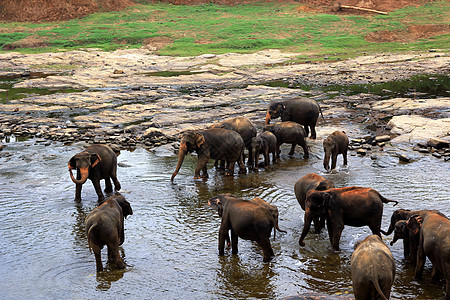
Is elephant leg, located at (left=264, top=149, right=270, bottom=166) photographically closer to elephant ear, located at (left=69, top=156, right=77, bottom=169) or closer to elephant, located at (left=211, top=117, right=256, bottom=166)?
elephant, located at (left=211, top=117, right=256, bottom=166)

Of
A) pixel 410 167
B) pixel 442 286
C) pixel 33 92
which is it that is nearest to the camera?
pixel 442 286

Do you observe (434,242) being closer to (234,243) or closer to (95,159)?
(234,243)

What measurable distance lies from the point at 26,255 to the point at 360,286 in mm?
6592

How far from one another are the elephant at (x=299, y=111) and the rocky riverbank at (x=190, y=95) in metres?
1.99

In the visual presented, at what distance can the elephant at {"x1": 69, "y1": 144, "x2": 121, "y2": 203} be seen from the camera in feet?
40.6

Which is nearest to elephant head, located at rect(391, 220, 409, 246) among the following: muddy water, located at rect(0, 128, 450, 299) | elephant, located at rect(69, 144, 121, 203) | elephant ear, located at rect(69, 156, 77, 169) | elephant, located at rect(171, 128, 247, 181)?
muddy water, located at rect(0, 128, 450, 299)

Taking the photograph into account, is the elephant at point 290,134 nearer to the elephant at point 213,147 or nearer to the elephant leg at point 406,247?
the elephant at point 213,147

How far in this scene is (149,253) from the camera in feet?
32.7

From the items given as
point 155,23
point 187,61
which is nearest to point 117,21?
point 155,23

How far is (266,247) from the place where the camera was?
920 cm

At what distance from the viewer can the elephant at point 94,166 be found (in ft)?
40.6

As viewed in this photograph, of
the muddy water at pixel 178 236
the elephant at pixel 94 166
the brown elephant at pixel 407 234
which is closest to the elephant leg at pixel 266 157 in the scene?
the muddy water at pixel 178 236

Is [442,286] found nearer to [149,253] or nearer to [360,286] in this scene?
[360,286]

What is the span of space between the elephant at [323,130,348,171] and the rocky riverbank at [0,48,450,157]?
2037 mm
